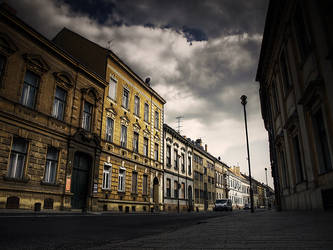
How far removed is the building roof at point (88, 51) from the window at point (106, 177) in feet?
25.0

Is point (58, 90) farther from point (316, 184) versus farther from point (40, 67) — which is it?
point (316, 184)

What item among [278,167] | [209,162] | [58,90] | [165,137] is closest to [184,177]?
[165,137]

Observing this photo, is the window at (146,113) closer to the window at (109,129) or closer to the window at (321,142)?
the window at (109,129)

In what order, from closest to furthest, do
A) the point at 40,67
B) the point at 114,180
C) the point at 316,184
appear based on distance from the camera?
the point at 316,184, the point at 40,67, the point at 114,180

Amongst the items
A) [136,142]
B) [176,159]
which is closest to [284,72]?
Answer: [136,142]

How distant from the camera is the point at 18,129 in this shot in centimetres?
1474

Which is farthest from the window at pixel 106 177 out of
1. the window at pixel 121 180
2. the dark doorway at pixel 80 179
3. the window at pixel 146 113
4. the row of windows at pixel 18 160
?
the window at pixel 146 113

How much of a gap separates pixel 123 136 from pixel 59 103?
24.9 ft

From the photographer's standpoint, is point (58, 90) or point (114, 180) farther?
point (114, 180)

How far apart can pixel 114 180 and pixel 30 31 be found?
12.5 metres

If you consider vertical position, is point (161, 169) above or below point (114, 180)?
above

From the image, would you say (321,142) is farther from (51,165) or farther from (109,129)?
(109,129)

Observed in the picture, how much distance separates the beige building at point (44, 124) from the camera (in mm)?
14438

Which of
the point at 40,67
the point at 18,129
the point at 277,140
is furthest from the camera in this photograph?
the point at 277,140
